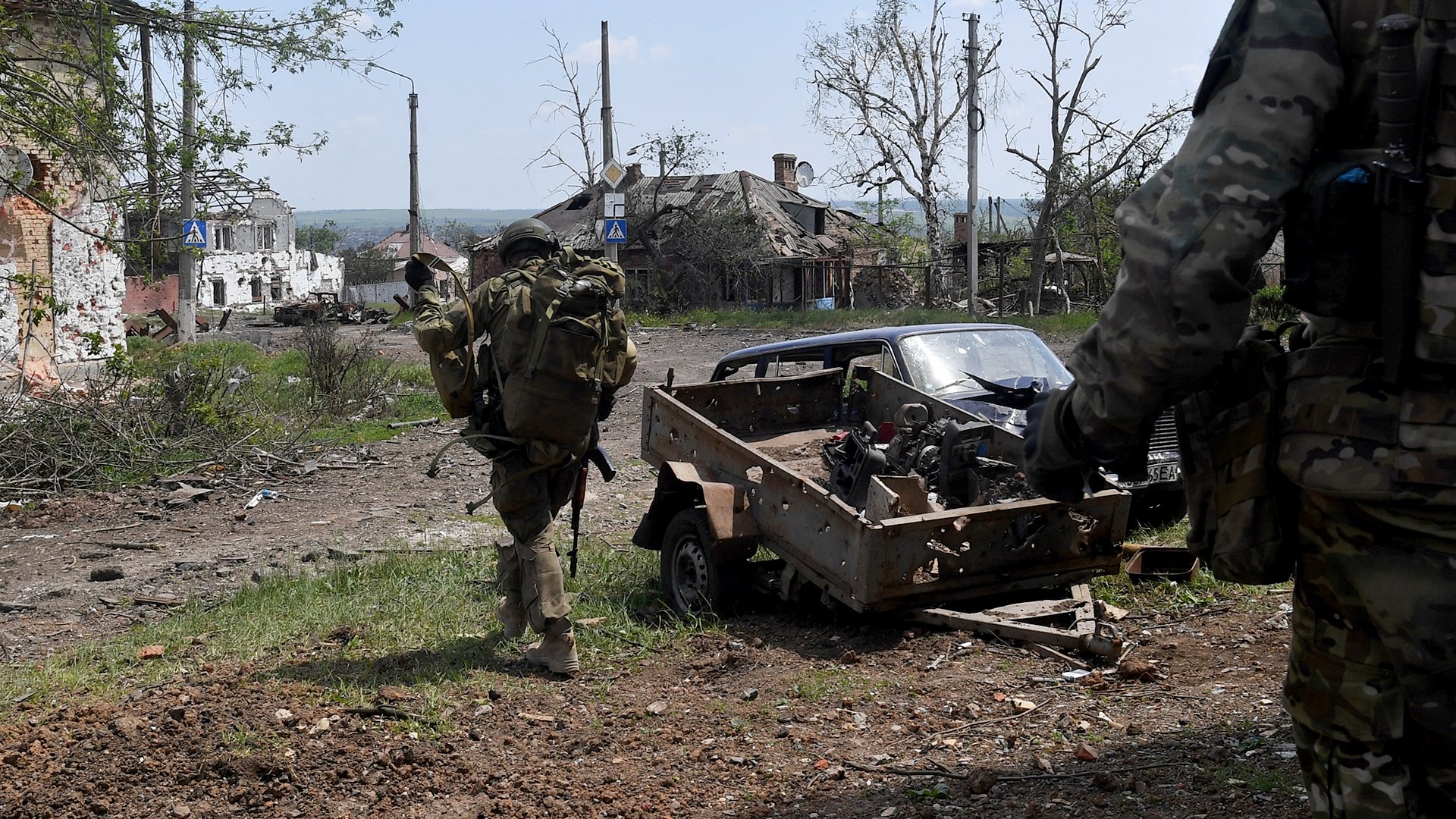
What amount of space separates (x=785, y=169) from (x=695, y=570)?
158 ft

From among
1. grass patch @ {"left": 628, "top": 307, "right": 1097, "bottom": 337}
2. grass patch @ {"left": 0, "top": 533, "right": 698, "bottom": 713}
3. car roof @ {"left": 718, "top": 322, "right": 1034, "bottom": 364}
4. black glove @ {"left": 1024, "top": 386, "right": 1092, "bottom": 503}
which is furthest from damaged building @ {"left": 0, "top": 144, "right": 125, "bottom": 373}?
grass patch @ {"left": 628, "top": 307, "right": 1097, "bottom": 337}

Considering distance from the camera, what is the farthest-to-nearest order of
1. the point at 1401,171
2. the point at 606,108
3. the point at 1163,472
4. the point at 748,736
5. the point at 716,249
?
the point at 716,249, the point at 606,108, the point at 1163,472, the point at 748,736, the point at 1401,171

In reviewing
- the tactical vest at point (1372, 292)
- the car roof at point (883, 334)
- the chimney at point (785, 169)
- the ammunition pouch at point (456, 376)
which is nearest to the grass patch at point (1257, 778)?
the tactical vest at point (1372, 292)

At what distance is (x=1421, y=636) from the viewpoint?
76.3 inches

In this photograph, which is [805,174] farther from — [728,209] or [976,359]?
[976,359]

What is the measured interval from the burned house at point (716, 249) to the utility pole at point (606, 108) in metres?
12.6

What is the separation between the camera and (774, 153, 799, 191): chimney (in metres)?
52.8

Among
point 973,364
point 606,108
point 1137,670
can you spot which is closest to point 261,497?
point 973,364

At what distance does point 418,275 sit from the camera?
5383mm

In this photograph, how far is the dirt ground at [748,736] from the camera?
3930 mm

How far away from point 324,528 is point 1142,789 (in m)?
6.85

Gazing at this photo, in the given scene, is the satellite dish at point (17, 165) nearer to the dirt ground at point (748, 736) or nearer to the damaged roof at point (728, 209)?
the dirt ground at point (748, 736)

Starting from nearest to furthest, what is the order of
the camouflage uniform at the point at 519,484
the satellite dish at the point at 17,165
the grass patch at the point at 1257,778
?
1. the grass patch at the point at 1257,778
2. the camouflage uniform at the point at 519,484
3. the satellite dish at the point at 17,165

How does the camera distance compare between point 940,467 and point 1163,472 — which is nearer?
point 940,467
